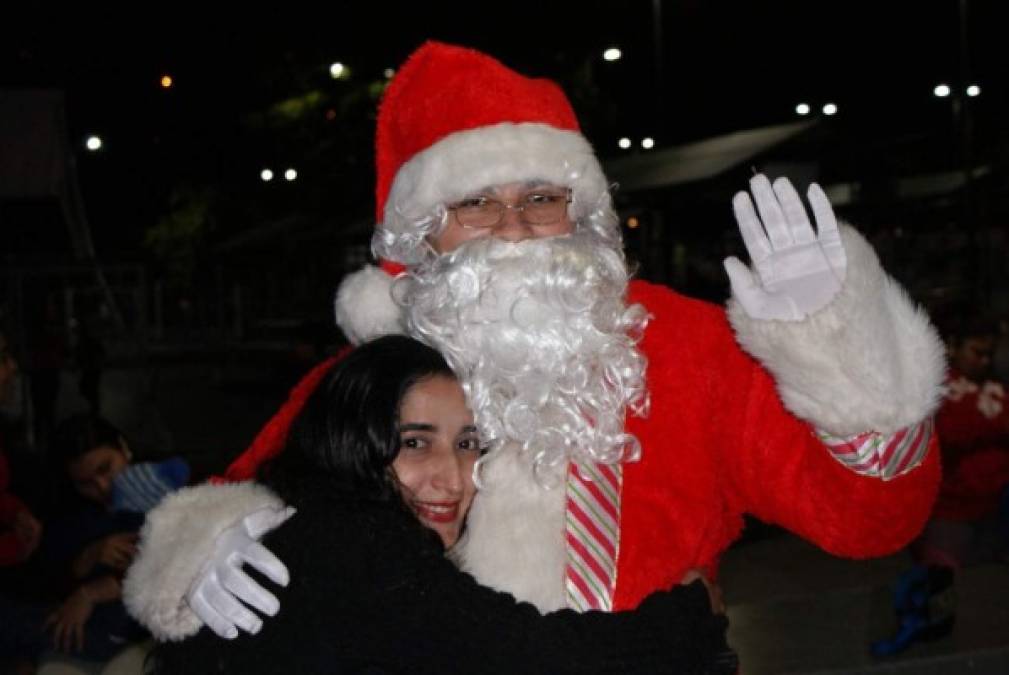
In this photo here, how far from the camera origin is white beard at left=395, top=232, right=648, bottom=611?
2510 mm

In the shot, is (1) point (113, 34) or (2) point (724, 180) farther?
(1) point (113, 34)

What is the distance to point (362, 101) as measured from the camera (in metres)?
17.8

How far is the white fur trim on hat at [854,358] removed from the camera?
2.18 m

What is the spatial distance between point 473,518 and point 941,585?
3.81 metres

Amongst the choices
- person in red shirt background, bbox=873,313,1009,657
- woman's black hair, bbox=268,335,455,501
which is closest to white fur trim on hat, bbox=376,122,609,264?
woman's black hair, bbox=268,335,455,501

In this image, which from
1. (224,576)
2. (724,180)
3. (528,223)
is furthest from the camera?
(724,180)

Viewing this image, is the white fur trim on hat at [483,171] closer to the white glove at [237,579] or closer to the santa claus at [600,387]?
the santa claus at [600,387]

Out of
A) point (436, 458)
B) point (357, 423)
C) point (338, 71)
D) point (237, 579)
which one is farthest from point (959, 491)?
point (338, 71)

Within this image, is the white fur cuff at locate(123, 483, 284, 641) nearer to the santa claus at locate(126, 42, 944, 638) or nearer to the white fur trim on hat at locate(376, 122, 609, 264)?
the santa claus at locate(126, 42, 944, 638)

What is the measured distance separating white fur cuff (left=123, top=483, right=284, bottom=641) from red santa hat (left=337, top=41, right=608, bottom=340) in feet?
1.86

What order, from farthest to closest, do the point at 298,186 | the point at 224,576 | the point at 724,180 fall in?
1. the point at 298,186
2. the point at 724,180
3. the point at 224,576

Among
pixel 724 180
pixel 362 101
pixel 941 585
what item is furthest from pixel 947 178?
pixel 941 585

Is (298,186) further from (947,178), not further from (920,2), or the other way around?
(920,2)

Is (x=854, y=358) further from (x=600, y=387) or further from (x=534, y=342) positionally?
(x=534, y=342)
